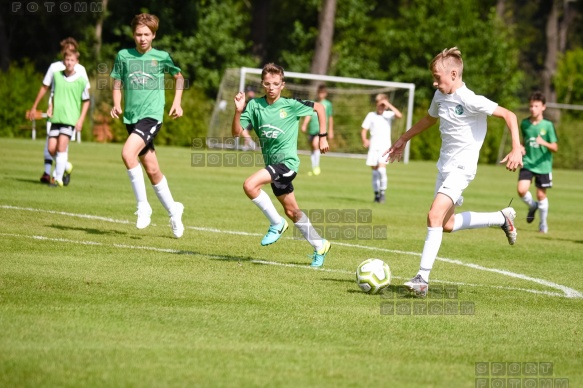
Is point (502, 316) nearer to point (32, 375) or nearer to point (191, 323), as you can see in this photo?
point (191, 323)

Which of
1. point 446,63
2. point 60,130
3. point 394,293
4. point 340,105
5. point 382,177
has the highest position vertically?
point 446,63

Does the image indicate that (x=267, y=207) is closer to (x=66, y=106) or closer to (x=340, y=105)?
(x=66, y=106)

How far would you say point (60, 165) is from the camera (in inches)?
643

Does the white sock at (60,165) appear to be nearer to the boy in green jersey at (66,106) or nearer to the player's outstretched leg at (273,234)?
the boy in green jersey at (66,106)

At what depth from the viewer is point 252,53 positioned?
2034 inches

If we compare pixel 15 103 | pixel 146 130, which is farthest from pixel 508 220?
pixel 15 103

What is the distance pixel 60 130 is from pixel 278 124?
24.4 ft

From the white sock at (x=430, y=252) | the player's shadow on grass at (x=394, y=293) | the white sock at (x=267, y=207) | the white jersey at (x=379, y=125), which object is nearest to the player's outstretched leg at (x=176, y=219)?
the white sock at (x=267, y=207)

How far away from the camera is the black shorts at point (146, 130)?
10727 mm

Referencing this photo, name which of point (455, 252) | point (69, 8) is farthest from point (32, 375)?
point (69, 8)

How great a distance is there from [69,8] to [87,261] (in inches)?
1284

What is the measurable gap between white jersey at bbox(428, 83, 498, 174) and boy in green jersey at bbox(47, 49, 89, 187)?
27.7 feet

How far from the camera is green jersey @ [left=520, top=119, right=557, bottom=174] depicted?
14938 mm

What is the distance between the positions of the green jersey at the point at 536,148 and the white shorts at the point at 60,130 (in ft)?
23.5
